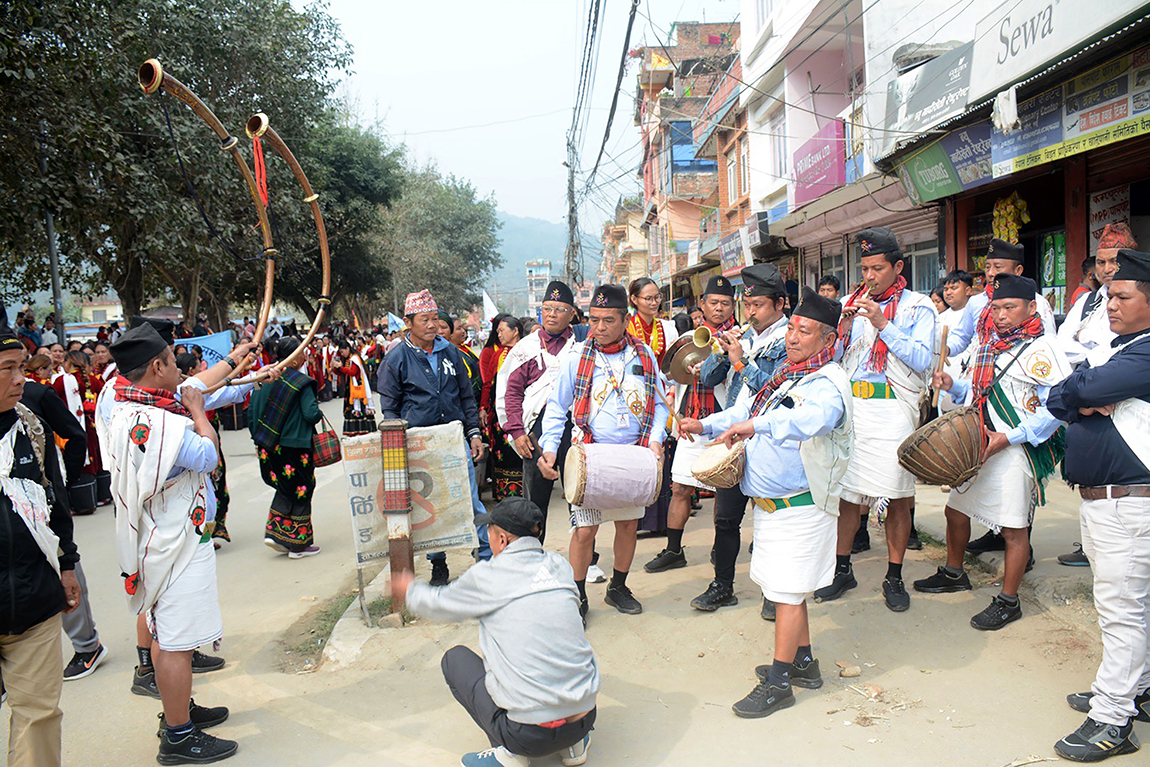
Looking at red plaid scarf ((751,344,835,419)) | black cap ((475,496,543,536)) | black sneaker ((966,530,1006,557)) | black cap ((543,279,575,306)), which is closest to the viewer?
black cap ((475,496,543,536))

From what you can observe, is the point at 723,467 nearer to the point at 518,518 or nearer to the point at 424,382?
the point at 518,518

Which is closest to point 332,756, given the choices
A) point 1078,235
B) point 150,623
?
point 150,623

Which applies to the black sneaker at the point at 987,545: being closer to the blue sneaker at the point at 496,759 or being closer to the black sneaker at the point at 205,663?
the blue sneaker at the point at 496,759

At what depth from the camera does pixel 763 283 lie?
14.9ft

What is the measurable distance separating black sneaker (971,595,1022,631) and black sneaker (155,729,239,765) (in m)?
3.91

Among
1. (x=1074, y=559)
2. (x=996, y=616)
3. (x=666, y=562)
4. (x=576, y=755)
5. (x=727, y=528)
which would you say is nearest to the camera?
(x=576, y=755)

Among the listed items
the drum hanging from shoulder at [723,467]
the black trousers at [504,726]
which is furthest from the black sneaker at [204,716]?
the drum hanging from shoulder at [723,467]

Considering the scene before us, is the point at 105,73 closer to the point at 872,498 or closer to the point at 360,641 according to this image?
the point at 360,641

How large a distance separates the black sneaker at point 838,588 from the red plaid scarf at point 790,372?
1.64m

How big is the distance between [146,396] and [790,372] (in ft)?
9.77

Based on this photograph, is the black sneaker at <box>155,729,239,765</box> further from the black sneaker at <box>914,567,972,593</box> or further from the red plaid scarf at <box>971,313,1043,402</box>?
the red plaid scarf at <box>971,313,1043,402</box>

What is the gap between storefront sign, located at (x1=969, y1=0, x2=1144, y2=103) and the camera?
6273mm

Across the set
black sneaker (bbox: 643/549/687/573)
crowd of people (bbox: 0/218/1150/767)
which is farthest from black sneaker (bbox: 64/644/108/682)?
black sneaker (bbox: 643/549/687/573)

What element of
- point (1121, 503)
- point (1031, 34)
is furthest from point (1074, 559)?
point (1031, 34)
